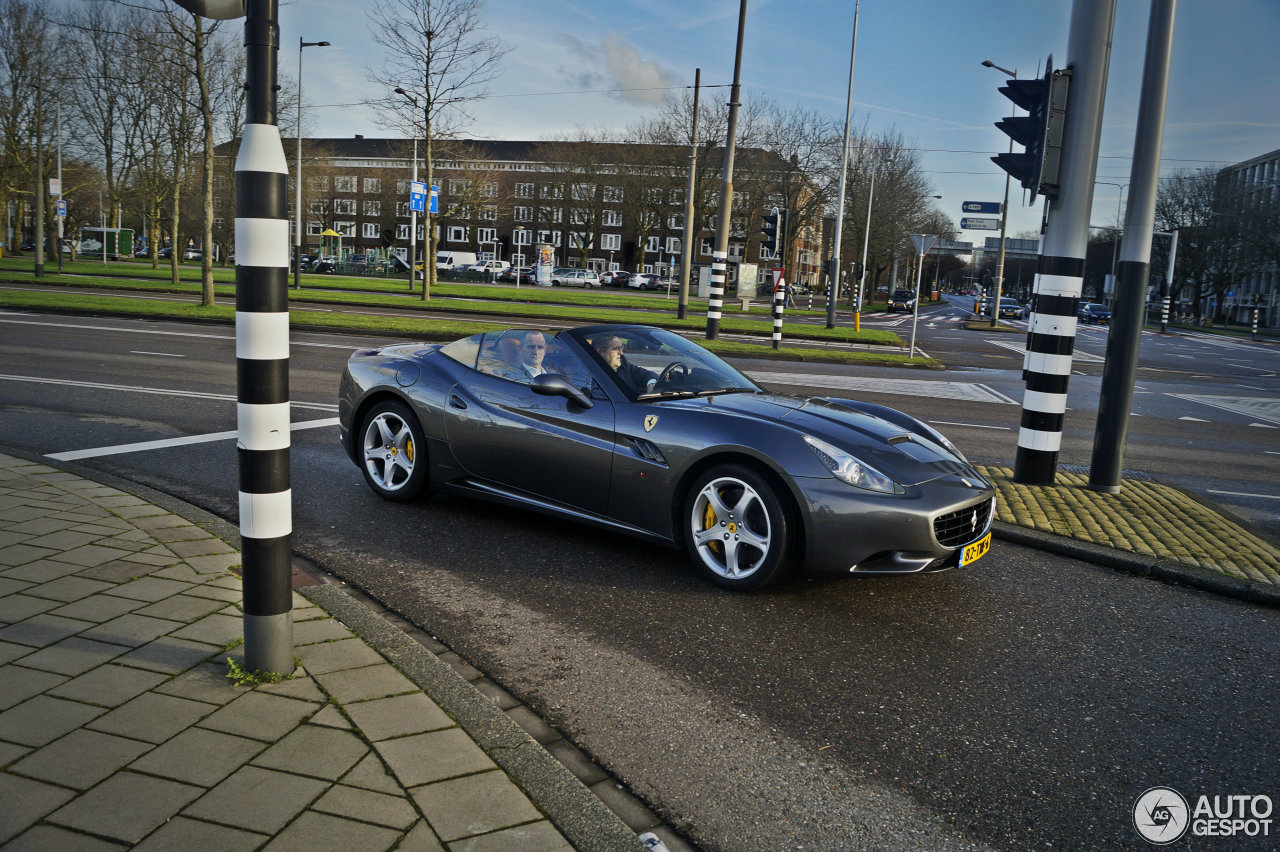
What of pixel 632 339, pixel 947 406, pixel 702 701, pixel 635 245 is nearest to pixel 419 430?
pixel 632 339

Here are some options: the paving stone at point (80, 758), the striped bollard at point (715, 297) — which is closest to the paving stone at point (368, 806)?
the paving stone at point (80, 758)

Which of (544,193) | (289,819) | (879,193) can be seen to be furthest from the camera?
(544,193)

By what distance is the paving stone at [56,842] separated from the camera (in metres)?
2.26

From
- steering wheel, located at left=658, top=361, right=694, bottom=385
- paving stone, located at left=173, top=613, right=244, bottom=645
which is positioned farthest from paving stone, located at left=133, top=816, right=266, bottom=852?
steering wheel, located at left=658, top=361, right=694, bottom=385

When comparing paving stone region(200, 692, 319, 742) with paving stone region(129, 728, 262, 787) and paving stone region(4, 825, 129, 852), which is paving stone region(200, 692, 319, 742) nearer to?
paving stone region(129, 728, 262, 787)

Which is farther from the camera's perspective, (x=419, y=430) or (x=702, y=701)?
(x=419, y=430)

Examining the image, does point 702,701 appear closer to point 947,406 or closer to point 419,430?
point 419,430

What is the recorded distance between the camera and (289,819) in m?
2.45

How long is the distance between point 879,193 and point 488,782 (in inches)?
2515

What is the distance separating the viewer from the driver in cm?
517

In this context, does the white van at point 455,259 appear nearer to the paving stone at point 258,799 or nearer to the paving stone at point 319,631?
the paving stone at point 319,631

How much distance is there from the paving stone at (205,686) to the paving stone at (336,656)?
28 centimetres

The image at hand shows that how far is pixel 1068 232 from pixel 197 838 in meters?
6.92

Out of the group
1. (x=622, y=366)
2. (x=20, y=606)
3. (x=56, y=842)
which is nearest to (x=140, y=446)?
(x=20, y=606)
